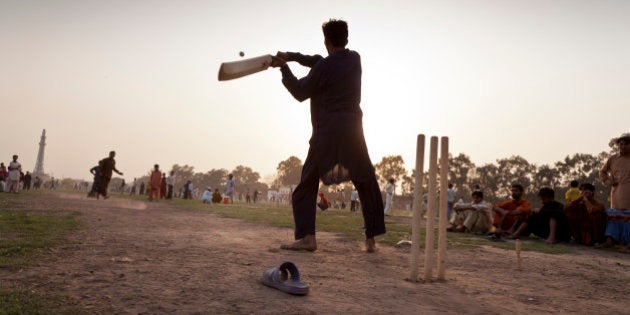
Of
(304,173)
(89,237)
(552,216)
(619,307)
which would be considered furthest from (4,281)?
(552,216)

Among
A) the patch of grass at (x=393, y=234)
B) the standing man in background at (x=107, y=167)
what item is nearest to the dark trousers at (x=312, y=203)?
the patch of grass at (x=393, y=234)

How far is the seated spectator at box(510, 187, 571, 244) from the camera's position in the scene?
8.92m

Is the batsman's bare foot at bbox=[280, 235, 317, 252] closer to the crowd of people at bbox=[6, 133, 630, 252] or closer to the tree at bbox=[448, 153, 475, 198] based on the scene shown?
the crowd of people at bbox=[6, 133, 630, 252]

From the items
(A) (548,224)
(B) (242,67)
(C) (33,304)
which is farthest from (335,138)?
(A) (548,224)

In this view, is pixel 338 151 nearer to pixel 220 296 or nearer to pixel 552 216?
pixel 220 296

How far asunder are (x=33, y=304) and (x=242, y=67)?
265cm

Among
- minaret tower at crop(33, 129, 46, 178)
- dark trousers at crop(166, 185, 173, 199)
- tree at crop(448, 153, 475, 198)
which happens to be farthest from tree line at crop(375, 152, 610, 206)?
minaret tower at crop(33, 129, 46, 178)

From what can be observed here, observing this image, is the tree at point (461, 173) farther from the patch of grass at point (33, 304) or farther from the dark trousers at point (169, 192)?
the patch of grass at point (33, 304)

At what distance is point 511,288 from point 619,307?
69cm

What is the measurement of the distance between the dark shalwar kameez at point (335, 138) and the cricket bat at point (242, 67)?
316 mm

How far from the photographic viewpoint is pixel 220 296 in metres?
2.38

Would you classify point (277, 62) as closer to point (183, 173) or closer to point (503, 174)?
point (503, 174)

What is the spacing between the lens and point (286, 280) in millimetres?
2660

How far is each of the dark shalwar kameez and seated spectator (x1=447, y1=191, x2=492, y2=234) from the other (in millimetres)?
6612
